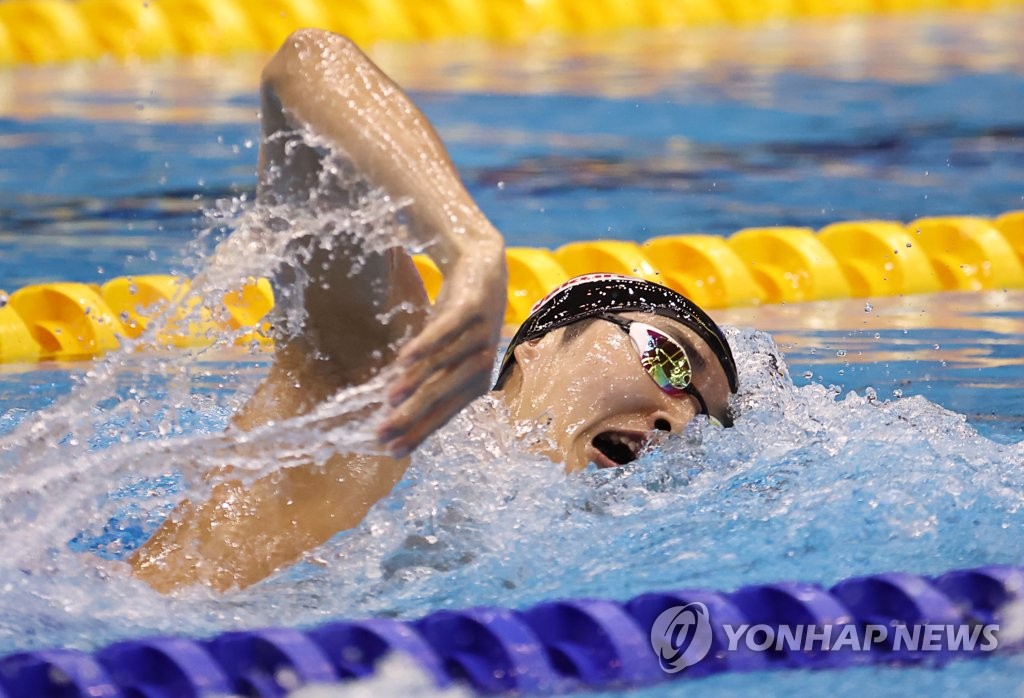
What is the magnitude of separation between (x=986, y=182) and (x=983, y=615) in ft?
14.4

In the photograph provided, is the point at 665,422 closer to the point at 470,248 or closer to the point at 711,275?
the point at 470,248

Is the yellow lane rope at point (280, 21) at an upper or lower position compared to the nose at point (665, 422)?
upper

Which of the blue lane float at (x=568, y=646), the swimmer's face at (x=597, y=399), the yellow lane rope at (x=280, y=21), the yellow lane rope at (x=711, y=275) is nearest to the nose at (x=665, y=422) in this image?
→ the swimmer's face at (x=597, y=399)

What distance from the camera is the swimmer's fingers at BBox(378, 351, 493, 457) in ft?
5.15

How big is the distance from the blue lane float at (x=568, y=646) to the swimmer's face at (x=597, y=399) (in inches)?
18.0

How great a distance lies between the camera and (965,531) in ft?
Result: 7.64

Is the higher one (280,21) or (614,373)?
(280,21)

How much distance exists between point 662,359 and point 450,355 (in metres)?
0.93

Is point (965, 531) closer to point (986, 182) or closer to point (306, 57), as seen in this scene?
point (306, 57)

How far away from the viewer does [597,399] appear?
2414 mm

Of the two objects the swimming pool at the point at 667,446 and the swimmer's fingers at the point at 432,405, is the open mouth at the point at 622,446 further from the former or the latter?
the swimmer's fingers at the point at 432,405

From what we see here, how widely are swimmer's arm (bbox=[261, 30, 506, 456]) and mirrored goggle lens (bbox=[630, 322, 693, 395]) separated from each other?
0.79m

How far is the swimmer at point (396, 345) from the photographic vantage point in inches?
63.7

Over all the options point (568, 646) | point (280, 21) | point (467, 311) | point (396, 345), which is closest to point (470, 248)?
point (467, 311)
